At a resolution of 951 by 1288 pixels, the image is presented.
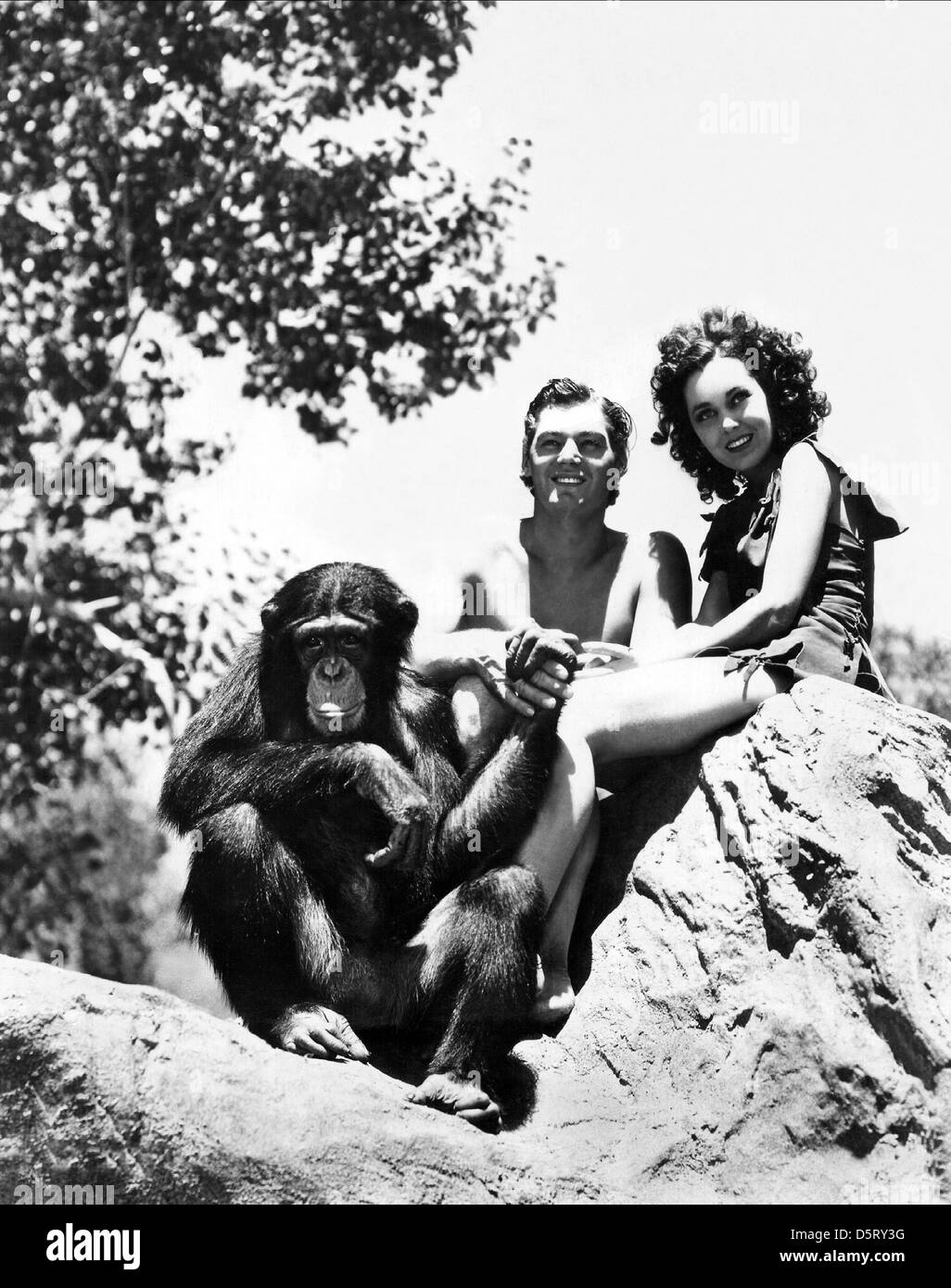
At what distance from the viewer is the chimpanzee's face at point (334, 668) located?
18.9ft

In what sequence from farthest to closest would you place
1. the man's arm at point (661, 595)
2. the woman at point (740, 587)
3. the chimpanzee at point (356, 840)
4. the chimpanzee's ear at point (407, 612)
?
the man's arm at point (661, 595) → the chimpanzee's ear at point (407, 612) → the woman at point (740, 587) → the chimpanzee at point (356, 840)

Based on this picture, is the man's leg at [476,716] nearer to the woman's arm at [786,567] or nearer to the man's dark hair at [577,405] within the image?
the woman's arm at [786,567]

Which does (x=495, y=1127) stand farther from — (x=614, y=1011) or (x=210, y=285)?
(x=210, y=285)

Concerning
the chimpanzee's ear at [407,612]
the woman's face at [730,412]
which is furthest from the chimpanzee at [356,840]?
the woman's face at [730,412]

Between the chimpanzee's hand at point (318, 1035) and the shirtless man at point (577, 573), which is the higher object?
the shirtless man at point (577, 573)

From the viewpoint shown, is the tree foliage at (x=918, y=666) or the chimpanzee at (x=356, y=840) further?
the tree foliage at (x=918, y=666)

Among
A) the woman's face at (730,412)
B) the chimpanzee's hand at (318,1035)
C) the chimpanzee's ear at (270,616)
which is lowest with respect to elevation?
the chimpanzee's hand at (318,1035)

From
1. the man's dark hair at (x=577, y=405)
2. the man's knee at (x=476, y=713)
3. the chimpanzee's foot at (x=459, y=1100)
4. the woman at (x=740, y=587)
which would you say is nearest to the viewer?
the chimpanzee's foot at (x=459, y=1100)

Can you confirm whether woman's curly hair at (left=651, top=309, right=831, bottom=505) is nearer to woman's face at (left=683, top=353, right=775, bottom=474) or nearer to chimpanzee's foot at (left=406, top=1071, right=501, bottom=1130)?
woman's face at (left=683, top=353, right=775, bottom=474)

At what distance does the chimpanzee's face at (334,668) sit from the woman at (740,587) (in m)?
0.77

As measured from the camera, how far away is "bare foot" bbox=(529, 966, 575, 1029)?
559 centimetres

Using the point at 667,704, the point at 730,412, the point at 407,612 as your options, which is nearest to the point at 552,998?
the point at 667,704

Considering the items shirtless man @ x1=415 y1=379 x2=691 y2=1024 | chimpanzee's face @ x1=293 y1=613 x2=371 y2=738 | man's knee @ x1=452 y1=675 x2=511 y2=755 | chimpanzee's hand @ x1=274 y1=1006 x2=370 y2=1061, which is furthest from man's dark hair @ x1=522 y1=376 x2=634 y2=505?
chimpanzee's hand @ x1=274 y1=1006 x2=370 y2=1061
